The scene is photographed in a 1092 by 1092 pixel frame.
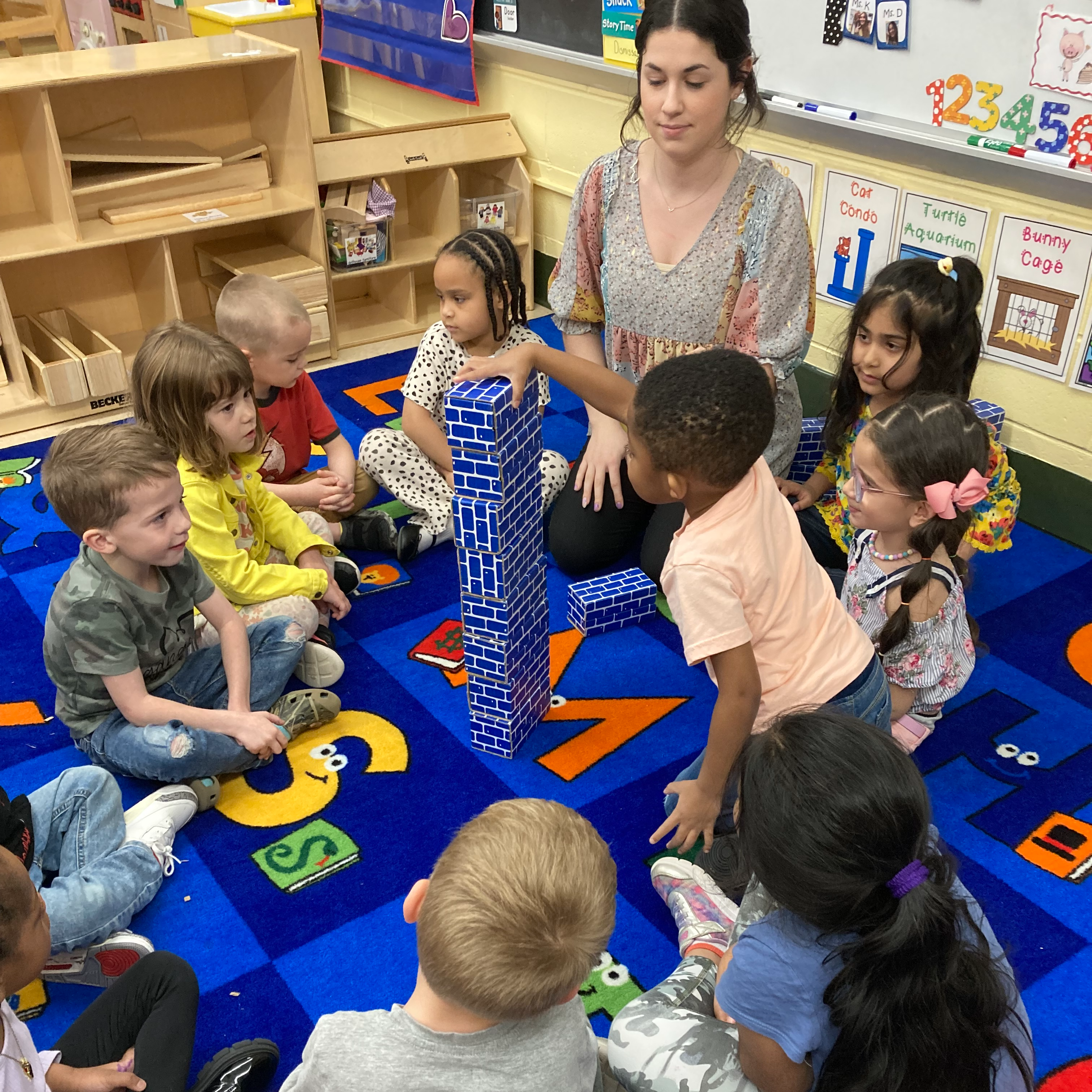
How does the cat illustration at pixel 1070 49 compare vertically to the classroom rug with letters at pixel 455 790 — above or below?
above

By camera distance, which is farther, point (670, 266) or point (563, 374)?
point (670, 266)

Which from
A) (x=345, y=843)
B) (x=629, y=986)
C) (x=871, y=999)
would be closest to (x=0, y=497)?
(x=345, y=843)

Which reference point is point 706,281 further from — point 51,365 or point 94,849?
point 51,365

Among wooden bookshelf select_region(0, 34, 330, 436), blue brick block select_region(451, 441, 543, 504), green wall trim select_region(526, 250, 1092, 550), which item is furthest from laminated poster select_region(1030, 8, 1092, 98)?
wooden bookshelf select_region(0, 34, 330, 436)

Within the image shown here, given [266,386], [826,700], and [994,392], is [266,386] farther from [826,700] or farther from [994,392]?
[994,392]

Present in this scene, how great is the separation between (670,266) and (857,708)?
1198 millimetres

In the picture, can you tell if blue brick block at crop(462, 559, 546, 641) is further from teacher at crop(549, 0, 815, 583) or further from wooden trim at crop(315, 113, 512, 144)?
wooden trim at crop(315, 113, 512, 144)

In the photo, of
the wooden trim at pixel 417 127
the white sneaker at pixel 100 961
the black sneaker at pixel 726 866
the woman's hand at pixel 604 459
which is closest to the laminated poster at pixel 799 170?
the woman's hand at pixel 604 459

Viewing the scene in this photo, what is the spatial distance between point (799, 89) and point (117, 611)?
7.57ft

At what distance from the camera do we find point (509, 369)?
6.15 ft

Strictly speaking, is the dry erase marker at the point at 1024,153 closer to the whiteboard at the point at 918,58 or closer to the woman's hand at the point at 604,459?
the whiteboard at the point at 918,58

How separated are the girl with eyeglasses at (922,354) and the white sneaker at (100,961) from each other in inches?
64.2

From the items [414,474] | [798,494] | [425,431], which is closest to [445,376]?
[425,431]

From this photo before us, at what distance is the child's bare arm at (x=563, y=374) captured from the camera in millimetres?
1869
